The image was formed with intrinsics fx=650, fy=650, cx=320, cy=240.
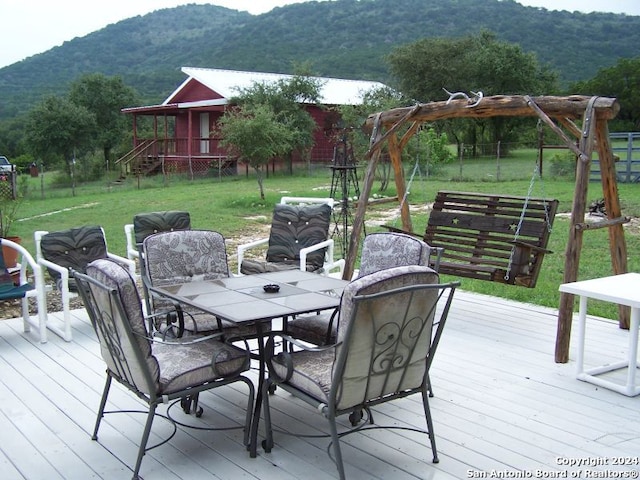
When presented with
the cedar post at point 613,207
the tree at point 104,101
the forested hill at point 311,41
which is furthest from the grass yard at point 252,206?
the forested hill at point 311,41

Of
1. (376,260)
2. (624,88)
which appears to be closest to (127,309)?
(376,260)

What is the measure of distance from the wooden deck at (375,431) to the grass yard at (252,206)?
6.68ft

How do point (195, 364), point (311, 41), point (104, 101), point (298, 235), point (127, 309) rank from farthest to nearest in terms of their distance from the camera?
1. point (311, 41)
2. point (104, 101)
3. point (298, 235)
4. point (195, 364)
5. point (127, 309)

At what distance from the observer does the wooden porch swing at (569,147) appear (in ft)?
13.8

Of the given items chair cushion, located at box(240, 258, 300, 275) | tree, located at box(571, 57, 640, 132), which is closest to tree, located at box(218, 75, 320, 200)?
chair cushion, located at box(240, 258, 300, 275)

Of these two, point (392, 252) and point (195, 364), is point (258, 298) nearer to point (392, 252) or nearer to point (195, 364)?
point (195, 364)

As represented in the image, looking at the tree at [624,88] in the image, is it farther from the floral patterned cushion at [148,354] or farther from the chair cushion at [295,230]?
the floral patterned cushion at [148,354]

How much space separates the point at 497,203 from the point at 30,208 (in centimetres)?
1105

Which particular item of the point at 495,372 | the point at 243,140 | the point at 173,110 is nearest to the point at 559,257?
the point at 495,372

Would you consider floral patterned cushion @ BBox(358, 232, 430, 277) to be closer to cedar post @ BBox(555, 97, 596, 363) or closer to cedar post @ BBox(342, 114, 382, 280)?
cedar post @ BBox(555, 97, 596, 363)

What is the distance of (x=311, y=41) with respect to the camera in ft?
156

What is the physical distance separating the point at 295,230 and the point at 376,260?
2.17 metres

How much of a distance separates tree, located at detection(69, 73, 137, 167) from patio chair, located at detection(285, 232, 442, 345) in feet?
96.4

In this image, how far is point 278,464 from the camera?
111 inches
